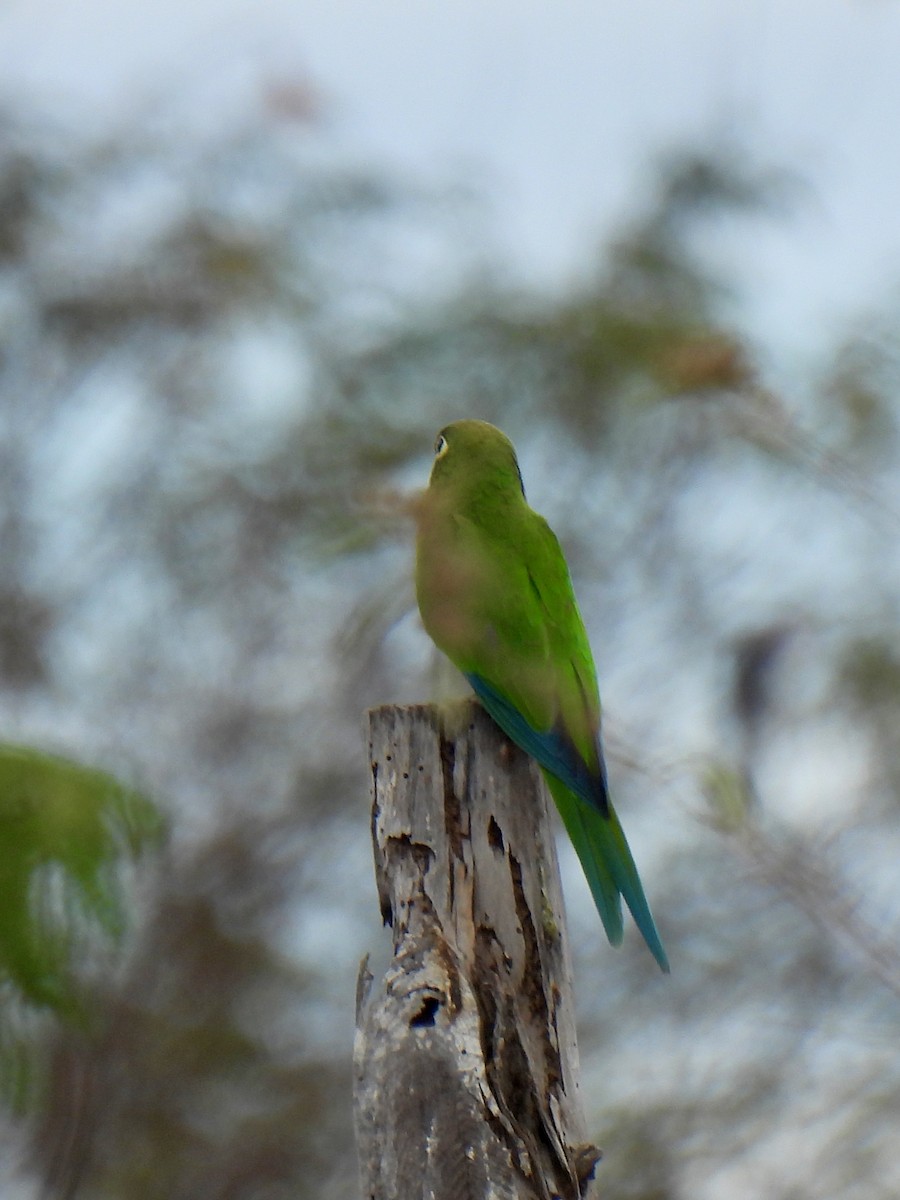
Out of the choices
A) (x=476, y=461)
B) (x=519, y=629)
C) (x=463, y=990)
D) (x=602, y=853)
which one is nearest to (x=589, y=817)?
(x=602, y=853)

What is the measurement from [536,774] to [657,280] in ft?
22.7

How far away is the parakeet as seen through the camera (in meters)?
3.19

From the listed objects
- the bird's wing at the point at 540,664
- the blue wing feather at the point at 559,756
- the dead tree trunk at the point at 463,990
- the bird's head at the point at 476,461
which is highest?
the bird's head at the point at 476,461

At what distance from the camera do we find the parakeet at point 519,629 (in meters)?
3.19

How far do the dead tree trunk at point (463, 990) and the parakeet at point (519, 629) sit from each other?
20 centimetres

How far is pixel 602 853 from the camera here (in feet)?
10.6

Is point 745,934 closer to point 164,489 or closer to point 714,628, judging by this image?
point 714,628

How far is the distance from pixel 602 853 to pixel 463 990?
76 cm

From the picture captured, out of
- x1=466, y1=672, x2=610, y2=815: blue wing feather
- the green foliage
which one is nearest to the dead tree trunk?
x1=466, y1=672, x2=610, y2=815: blue wing feather

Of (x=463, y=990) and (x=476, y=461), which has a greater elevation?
(x=476, y=461)

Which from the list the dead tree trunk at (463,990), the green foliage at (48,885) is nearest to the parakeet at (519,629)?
the dead tree trunk at (463,990)

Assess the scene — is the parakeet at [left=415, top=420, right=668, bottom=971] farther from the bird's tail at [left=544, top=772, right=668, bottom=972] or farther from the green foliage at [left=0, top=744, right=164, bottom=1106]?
the green foliage at [left=0, top=744, right=164, bottom=1106]

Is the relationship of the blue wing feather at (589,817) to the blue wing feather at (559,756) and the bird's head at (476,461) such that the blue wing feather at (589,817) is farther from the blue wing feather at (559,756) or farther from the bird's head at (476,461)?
the bird's head at (476,461)

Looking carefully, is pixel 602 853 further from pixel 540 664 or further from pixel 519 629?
pixel 519 629
